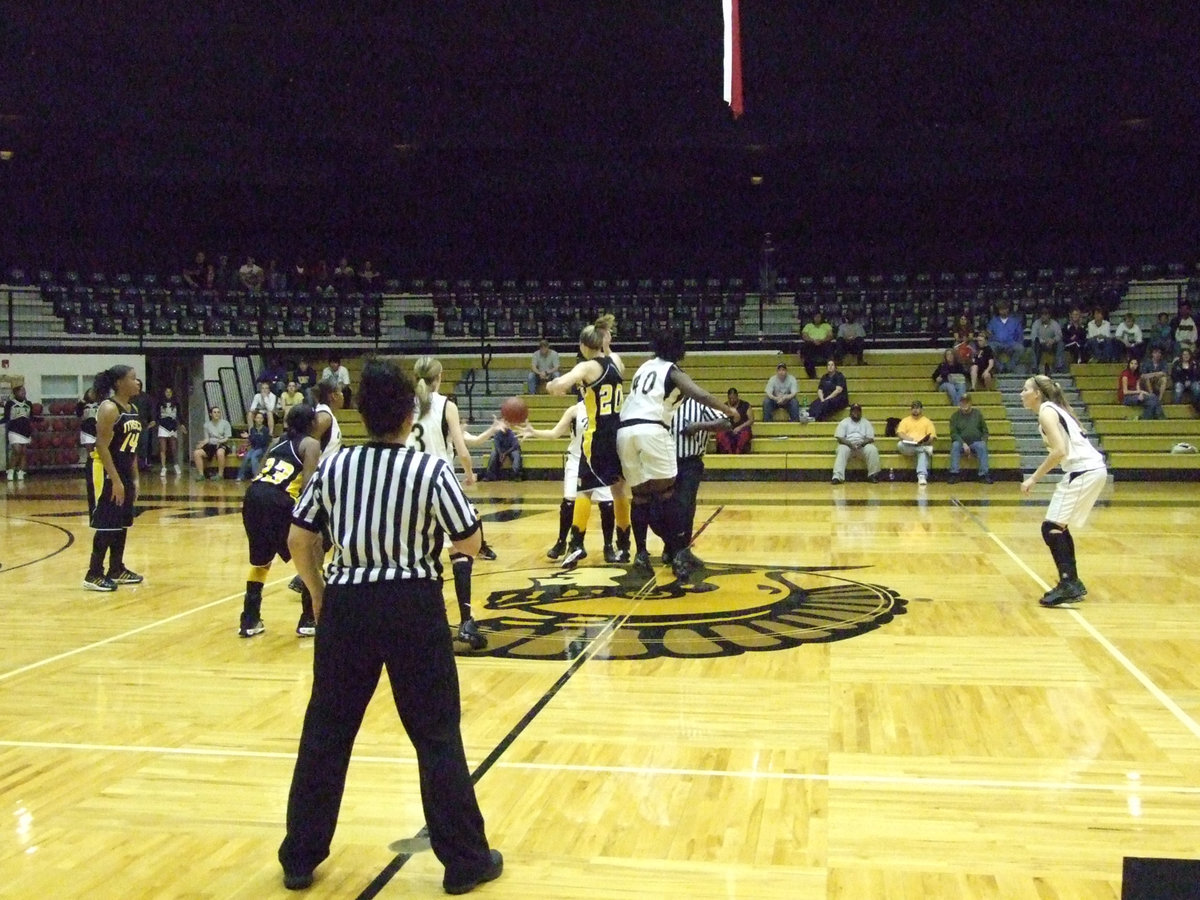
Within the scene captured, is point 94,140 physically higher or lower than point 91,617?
higher

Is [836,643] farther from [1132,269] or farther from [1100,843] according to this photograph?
[1132,269]

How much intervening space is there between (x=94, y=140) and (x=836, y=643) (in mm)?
22714

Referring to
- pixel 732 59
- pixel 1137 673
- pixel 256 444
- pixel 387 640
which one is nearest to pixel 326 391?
pixel 387 640

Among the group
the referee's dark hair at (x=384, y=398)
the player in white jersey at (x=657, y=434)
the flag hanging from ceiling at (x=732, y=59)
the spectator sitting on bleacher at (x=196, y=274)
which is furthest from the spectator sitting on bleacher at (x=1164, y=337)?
the referee's dark hair at (x=384, y=398)

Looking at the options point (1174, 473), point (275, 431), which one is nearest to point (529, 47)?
point (275, 431)

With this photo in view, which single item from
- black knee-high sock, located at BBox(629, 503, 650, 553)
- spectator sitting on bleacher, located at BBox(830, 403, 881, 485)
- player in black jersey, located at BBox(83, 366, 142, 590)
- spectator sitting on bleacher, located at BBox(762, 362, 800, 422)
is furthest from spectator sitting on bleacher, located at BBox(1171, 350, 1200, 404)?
player in black jersey, located at BBox(83, 366, 142, 590)

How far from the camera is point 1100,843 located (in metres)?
3.62

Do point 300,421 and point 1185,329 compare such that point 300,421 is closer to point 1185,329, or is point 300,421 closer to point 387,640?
point 387,640

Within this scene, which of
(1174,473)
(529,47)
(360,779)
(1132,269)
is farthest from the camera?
(1132,269)

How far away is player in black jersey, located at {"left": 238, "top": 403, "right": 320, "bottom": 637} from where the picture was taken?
6.78m

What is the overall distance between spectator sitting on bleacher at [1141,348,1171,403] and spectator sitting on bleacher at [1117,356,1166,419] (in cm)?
8

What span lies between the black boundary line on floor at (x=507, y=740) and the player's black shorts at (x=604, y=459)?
5.75 feet

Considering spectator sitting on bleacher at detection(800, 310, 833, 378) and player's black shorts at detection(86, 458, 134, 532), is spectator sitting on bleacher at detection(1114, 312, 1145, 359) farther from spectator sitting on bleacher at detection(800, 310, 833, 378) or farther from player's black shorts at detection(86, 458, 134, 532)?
player's black shorts at detection(86, 458, 134, 532)

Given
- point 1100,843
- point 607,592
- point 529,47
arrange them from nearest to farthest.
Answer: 1. point 1100,843
2. point 607,592
3. point 529,47
